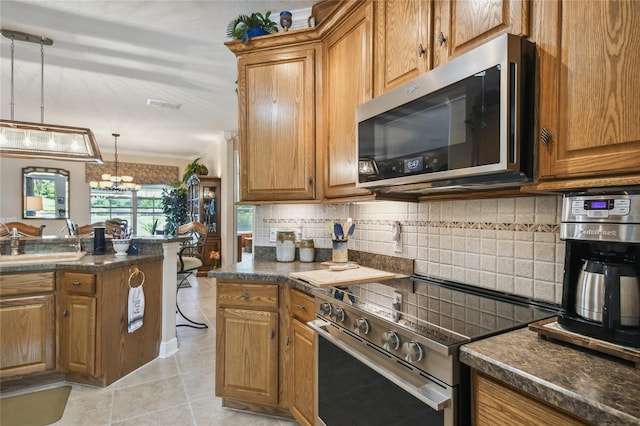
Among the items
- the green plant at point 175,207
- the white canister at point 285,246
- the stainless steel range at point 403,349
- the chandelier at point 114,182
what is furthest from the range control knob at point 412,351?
the green plant at point 175,207

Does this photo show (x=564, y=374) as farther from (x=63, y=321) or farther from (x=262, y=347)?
(x=63, y=321)

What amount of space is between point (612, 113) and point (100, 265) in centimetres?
284

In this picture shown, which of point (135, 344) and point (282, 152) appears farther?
point (135, 344)

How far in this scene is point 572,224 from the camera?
93 cm

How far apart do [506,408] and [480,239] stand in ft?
2.76

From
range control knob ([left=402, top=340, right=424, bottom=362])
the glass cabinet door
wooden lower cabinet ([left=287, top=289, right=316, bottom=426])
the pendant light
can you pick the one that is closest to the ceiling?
the pendant light

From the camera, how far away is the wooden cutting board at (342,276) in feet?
5.55

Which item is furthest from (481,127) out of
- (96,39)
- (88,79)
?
(88,79)

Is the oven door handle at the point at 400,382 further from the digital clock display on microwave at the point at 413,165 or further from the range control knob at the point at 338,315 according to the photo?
the digital clock display on microwave at the point at 413,165

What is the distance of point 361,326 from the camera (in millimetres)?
1259

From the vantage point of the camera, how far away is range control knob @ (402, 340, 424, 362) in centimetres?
100

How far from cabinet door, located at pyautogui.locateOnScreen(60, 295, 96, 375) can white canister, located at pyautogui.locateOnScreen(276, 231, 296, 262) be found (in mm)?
1369

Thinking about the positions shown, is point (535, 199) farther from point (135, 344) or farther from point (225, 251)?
point (225, 251)

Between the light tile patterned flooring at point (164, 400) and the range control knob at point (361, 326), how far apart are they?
110 cm
